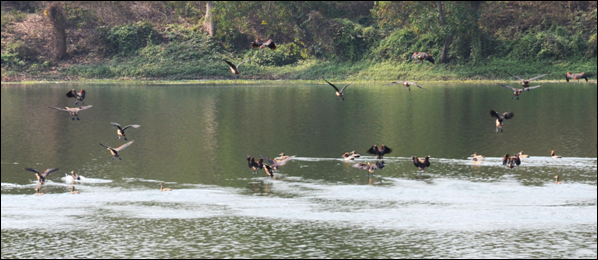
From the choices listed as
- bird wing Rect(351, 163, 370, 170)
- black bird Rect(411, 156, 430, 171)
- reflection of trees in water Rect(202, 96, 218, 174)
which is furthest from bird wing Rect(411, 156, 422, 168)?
reflection of trees in water Rect(202, 96, 218, 174)

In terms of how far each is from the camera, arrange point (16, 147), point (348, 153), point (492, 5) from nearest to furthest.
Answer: point (348, 153)
point (16, 147)
point (492, 5)

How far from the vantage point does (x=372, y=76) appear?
80.2 meters

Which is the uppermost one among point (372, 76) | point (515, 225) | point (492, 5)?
point (492, 5)

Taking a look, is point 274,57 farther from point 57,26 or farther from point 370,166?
point 370,166

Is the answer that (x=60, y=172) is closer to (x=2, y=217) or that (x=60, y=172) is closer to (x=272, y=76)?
(x=2, y=217)

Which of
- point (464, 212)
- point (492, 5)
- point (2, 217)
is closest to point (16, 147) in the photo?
point (2, 217)

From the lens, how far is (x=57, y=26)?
8812cm

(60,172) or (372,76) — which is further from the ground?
(372,76)

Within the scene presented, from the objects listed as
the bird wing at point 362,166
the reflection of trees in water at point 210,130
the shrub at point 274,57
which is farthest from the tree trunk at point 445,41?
the bird wing at point 362,166

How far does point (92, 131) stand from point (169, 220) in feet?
98.2

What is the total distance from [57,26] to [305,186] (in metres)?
54.6

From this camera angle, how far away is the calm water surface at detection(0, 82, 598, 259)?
31781 mm

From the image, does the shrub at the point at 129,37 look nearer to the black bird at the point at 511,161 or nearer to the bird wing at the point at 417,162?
the bird wing at the point at 417,162

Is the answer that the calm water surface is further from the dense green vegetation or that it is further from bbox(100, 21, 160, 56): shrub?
bbox(100, 21, 160, 56): shrub
